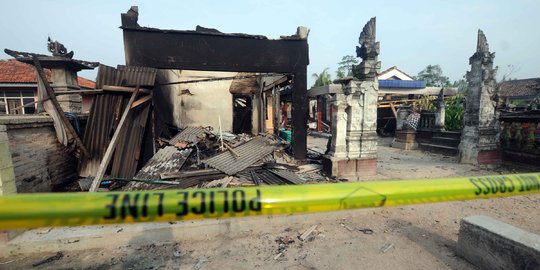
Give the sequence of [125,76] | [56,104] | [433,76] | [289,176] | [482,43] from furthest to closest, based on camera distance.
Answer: [433,76] → [482,43] → [125,76] → [289,176] → [56,104]

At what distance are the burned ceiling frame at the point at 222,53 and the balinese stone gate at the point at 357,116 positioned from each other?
1.24m

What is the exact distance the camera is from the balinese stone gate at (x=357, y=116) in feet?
20.5

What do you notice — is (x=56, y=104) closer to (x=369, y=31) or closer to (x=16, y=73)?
(x=369, y=31)

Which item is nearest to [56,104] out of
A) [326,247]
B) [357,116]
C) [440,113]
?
[326,247]

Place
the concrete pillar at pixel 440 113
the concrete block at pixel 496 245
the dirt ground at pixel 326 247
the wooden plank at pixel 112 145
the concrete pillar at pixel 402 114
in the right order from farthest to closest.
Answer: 1. the concrete pillar at pixel 402 114
2. the concrete pillar at pixel 440 113
3. the wooden plank at pixel 112 145
4. the dirt ground at pixel 326 247
5. the concrete block at pixel 496 245

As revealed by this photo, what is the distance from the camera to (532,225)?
3.91 m

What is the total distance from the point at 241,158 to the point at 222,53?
117 inches

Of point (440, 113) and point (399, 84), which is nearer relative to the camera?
point (440, 113)

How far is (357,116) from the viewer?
6.34 metres

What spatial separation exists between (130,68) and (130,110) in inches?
43.1

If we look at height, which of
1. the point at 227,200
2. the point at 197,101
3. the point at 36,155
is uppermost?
the point at 197,101

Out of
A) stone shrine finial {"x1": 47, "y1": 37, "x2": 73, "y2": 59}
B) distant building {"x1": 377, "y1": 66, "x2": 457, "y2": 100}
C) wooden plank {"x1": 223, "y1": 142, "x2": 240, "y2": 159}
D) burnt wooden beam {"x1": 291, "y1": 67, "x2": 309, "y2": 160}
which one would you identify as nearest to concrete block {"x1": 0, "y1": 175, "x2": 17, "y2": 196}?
wooden plank {"x1": 223, "y1": 142, "x2": 240, "y2": 159}

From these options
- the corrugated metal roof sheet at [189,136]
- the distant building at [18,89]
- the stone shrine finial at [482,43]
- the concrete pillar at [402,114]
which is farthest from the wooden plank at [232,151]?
the distant building at [18,89]

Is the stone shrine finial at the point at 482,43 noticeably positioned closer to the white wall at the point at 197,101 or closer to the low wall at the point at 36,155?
the white wall at the point at 197,101
